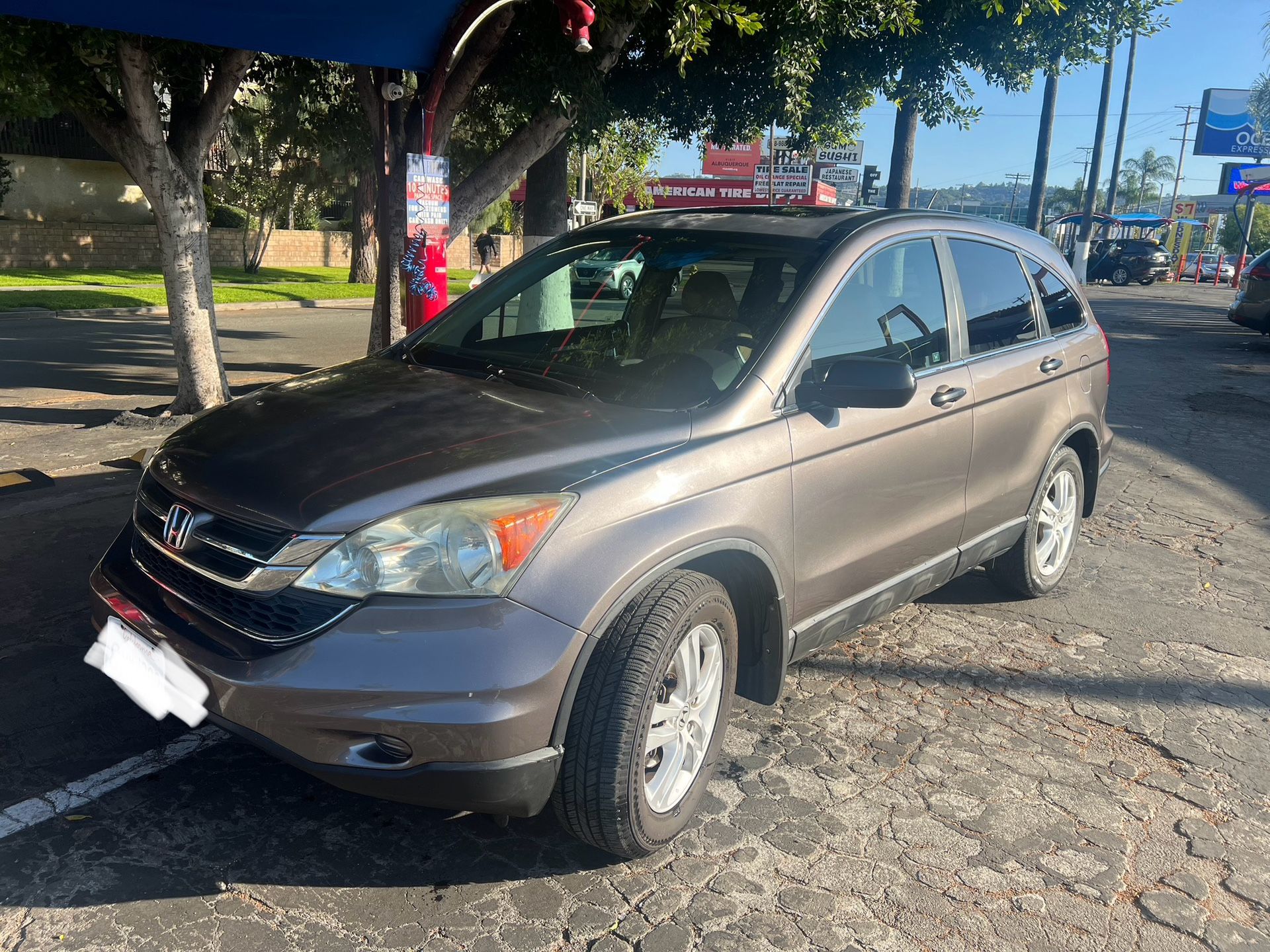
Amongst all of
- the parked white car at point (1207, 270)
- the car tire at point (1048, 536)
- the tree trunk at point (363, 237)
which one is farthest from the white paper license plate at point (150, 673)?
the parked white car at point (1207, 270)

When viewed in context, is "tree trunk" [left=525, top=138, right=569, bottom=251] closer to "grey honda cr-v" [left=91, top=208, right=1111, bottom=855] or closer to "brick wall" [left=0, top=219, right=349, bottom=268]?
"grey honda cr-v" [left=91, top=208, right=1111, bottom=855]

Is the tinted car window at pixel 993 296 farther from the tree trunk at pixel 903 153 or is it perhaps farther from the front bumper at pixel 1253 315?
the front bumper at pixel 1253 315

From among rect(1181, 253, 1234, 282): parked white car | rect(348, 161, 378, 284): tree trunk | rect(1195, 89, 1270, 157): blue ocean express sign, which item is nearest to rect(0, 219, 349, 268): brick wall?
rect(348, 161, 378, 284): tree trunk

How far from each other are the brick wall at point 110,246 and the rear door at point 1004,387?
24.9 meters

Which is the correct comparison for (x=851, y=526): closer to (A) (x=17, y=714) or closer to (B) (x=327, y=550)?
(B) (x=327, y=550)

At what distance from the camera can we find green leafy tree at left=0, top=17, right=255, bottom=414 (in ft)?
25.8

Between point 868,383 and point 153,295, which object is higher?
point 868,383

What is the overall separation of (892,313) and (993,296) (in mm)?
817

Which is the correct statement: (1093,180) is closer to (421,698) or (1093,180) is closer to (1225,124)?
(1225,124)

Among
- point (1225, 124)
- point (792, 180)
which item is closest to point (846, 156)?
point (792, 180)

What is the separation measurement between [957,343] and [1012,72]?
7.85 metres

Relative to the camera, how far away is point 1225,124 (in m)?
58.0

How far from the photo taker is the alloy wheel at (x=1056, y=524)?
516 cm

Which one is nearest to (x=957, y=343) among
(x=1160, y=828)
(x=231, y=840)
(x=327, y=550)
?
(x=1160, y=828)
